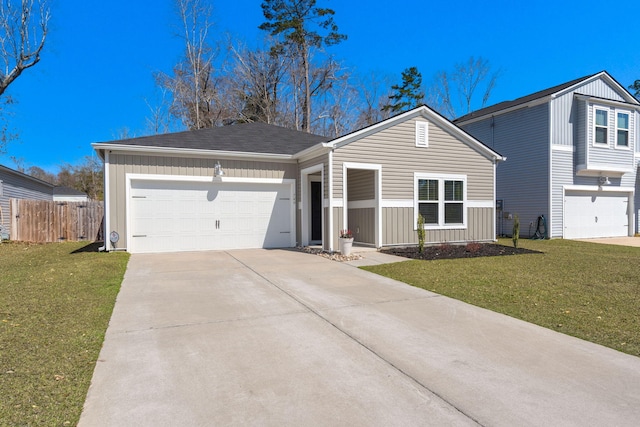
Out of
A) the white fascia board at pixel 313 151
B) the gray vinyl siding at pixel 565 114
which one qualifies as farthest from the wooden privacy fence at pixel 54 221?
the gray vinyl siding at pixel 565 114

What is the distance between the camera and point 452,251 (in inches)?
415

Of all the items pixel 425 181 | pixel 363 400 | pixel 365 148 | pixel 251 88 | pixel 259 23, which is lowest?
pixel 363 400

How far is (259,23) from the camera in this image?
79.4 feet

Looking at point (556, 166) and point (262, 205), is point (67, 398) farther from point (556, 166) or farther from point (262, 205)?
point (556, 166)

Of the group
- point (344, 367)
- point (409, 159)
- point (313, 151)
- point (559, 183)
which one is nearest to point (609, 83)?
point (559, 183)

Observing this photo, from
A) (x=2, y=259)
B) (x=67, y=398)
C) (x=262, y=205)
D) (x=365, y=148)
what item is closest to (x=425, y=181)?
(x=365, y=148)

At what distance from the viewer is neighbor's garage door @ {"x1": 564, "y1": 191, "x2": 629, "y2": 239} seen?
16.1 meters

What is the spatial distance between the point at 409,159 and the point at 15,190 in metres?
18.2

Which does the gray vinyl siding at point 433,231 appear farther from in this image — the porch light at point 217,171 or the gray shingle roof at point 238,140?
the porch light at point 217,171

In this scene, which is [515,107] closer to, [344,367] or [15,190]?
[344,367]

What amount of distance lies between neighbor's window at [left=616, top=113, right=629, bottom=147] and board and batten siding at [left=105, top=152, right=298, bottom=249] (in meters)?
15.0

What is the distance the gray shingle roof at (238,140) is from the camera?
1139 centimetres

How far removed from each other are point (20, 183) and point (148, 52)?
11.1 meters

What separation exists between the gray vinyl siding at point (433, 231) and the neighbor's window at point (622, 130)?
27.9 feet
